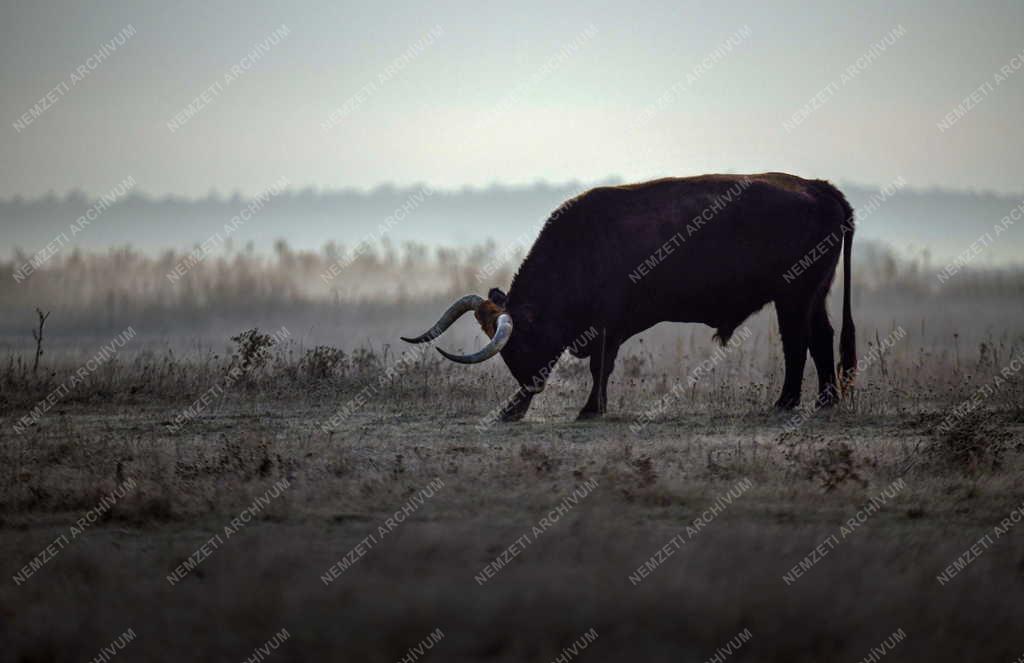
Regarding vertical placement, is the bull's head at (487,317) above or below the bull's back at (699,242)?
below

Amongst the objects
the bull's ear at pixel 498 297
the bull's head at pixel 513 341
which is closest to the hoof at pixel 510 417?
the bull's head at pixel 513 341

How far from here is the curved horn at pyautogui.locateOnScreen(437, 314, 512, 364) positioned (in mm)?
12852

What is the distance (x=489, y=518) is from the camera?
8.40 m

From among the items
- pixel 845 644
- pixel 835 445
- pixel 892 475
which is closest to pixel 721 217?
pixel 835 445

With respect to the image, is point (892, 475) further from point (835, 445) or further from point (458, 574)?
point (458, 574)

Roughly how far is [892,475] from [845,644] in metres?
4.03

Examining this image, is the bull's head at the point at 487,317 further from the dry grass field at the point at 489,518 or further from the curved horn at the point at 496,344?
the dry grass field at the point at 489,518

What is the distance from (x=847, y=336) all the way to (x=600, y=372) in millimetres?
3076

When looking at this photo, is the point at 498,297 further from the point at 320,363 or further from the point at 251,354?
the point at 251,354

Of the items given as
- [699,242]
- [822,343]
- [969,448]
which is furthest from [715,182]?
[969,448]

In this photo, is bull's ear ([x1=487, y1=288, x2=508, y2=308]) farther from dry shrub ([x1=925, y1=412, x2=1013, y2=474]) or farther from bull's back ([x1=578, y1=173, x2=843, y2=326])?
dry shrub ([x1=925, y1=412, x2=1013, y2=474])

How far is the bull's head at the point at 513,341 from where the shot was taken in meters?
13.3

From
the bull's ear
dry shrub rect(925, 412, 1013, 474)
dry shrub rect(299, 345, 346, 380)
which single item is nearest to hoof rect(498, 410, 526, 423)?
A: the bull's ear

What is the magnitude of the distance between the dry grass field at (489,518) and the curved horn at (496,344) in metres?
0.71
